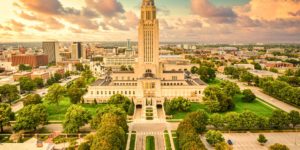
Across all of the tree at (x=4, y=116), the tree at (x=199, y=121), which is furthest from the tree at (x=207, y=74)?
the tree at (x=4, y=116)

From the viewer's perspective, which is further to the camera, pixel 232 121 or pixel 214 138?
pixel 232 121

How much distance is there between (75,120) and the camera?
6050 cm

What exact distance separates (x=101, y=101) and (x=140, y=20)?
116ft

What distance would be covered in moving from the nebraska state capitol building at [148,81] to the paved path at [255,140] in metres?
33.9

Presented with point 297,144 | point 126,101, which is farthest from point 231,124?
point 126,101

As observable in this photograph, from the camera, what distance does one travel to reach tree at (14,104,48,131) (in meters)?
61.0

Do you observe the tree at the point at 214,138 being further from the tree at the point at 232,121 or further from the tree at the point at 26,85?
the tree at the point at 26,85

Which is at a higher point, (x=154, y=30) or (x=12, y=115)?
(x=154, y=30)

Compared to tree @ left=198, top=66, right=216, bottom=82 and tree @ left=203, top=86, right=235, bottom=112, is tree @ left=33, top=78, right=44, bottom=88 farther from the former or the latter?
tree @ left=198, top=66, right=216, bottom=82

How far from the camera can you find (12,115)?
6931 centimetres

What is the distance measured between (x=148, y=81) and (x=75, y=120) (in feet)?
123

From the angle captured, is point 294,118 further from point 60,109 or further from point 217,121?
point 60,109

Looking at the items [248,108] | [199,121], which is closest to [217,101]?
[248,108]

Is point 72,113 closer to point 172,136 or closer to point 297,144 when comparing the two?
point 172,136
